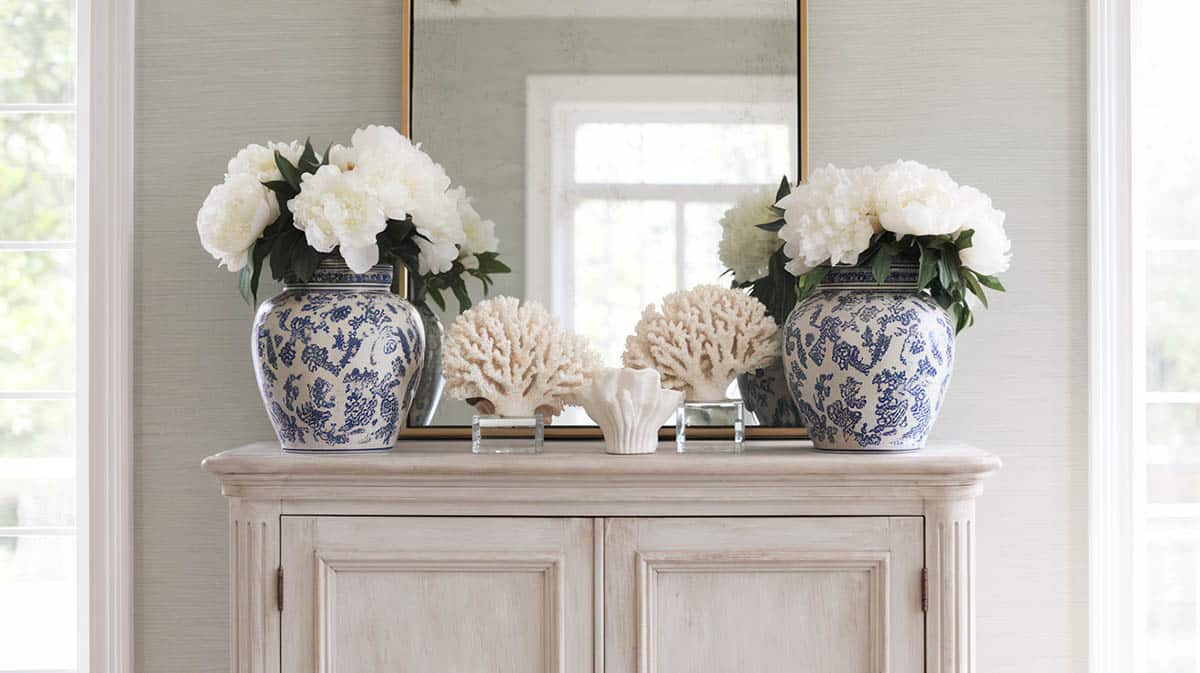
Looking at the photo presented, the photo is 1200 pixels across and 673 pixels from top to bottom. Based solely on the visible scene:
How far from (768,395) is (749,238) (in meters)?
0.28

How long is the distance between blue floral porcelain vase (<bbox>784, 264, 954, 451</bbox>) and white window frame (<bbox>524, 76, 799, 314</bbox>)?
0.39 m

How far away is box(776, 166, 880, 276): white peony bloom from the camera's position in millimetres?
1389

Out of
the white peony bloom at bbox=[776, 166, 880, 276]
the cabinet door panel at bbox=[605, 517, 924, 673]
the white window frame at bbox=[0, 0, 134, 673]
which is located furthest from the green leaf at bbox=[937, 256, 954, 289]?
the white window frame at bbox=[0, 0, 134, 673]

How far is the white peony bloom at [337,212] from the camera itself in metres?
1.37

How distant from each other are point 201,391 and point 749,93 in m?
1.14

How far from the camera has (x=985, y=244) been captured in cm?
140

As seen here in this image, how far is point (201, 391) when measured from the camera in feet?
5.89

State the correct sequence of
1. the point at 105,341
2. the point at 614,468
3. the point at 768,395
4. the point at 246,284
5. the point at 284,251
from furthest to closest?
the point at 105,341 → the point at 768,395 → the point at 246,284 → the point at 284,251 → the point at 614,468

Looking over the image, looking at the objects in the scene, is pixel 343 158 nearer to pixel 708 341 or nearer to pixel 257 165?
pixel 257 165

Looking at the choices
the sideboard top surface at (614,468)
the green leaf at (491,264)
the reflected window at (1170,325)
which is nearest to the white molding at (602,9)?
the green leaf at (491,264)

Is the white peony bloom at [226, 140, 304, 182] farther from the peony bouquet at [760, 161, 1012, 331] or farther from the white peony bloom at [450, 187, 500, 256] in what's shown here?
the peony bouquet at [760, 161, 1012, 331]

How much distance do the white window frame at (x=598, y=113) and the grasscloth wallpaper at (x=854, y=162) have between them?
4.9 inches

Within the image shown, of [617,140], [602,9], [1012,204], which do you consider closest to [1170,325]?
[1012,204]

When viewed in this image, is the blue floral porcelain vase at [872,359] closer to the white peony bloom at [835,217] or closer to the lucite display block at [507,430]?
the white peony bloom at [835,217]
